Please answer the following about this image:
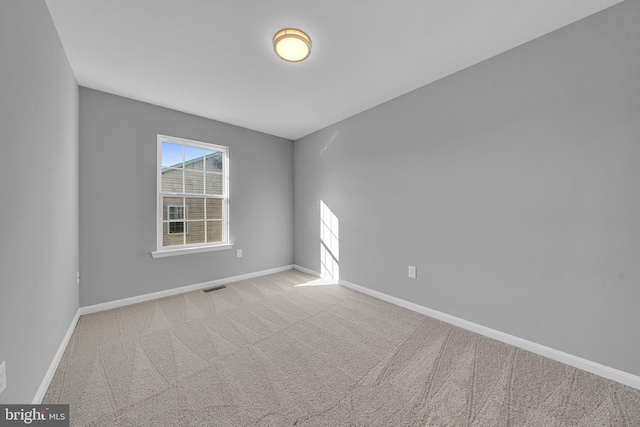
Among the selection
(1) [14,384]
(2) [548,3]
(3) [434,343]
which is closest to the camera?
(1) [14,384]

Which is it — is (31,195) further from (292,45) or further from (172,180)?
(292,45)

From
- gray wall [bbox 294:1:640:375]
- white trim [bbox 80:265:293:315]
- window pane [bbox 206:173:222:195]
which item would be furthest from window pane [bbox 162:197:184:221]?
gray wall [bbox 294:1:640:375]

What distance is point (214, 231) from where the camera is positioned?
3.70 metres

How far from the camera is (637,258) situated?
5.03 ft

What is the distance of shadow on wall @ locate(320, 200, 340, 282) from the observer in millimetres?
3715

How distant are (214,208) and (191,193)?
0.40 m

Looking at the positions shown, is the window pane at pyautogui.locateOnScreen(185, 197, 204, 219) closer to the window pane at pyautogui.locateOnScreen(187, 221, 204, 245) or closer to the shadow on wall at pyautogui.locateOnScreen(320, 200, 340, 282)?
the window pane at pyautogui.locateOnScreen(187, 221, 204, 245)

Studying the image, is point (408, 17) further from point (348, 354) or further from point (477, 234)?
point (348, 354)

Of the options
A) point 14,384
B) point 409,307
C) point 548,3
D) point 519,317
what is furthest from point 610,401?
point 14,384

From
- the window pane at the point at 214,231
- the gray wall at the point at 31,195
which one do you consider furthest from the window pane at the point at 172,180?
the gray wall at the point at 31,195

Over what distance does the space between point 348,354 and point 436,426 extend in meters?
0.77

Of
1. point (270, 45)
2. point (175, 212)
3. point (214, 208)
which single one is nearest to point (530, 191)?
point (270, 45)

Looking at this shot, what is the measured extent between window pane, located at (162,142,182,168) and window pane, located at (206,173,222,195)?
0.44m

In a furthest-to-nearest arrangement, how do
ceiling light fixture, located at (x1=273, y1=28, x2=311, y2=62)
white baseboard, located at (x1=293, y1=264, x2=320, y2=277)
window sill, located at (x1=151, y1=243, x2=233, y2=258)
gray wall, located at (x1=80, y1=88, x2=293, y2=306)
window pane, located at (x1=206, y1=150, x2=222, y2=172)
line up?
1. white baseboard, located at (x1=293, y1=264, x2=320, y2=277)
2. window pane, located at (x1=206, y1=150, x2=222, y2=172)
3. window sill, located at (x1=151, y1=243, x2=233, y2=258)
4. gray wall, located at (x1=80, y1=88, x2=293, y2=306)
5. ceiling light fixture, located at (x1=273, y1=28, x2=311, y2=62)
